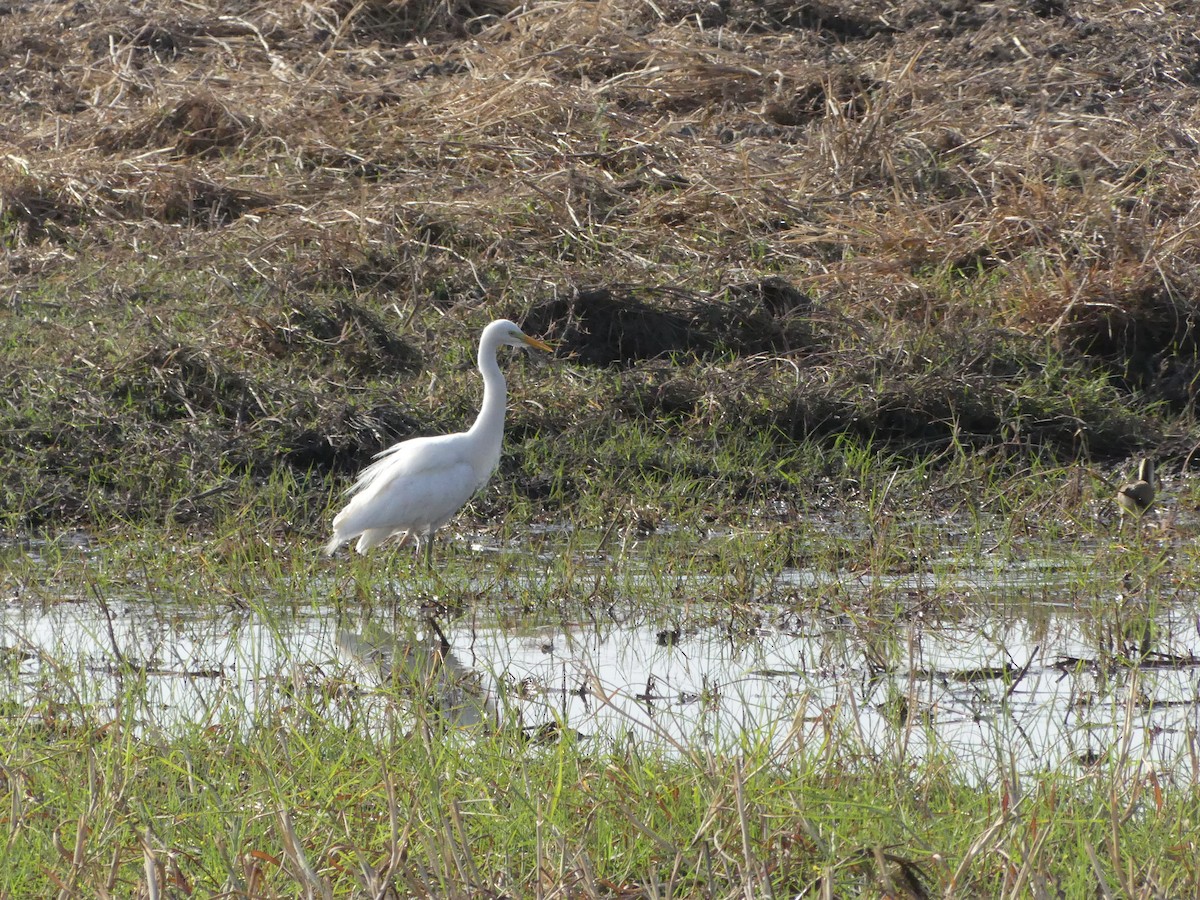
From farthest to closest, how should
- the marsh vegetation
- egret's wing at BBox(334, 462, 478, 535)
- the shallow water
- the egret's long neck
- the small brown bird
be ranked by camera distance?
the egret's long neck < egret's wing at BBox(334, 462, 478, 535) < the small brown bird < the shallow water < the marsh vegetation

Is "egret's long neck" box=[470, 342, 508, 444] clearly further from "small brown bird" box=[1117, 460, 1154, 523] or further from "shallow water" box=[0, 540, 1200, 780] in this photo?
"small brown bird" box=[1117, 460, 1154, 523]

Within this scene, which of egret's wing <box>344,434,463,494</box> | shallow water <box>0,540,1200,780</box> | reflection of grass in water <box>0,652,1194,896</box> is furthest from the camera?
egret's wing <box>344,434,463,494</box>

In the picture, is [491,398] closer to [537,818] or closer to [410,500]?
[410,500]

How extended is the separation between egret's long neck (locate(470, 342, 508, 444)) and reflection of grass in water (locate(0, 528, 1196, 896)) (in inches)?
85.2

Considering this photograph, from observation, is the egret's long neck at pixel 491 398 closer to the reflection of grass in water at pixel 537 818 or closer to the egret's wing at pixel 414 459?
the egret's wing at pixel 414 459

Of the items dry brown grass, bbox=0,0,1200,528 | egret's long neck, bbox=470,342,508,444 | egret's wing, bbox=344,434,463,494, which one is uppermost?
dry brown grass, bbox=0,0,1200,528

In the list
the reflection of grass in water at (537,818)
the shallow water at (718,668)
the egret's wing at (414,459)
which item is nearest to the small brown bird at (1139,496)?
the shallow water at (718,668)

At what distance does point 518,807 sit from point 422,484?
3184 millimetres

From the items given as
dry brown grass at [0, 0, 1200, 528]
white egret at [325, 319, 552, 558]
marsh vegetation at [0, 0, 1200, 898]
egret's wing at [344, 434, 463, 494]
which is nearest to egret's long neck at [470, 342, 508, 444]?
white egret at [325, 319, 552, 558]

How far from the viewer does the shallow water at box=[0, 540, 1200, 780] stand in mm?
3975

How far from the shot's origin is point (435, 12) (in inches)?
519

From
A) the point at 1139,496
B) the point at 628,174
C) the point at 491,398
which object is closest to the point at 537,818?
the point at 1139,496

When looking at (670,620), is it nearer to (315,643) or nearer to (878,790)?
(315,643)

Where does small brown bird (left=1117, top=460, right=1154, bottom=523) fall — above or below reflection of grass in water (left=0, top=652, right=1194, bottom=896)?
above
